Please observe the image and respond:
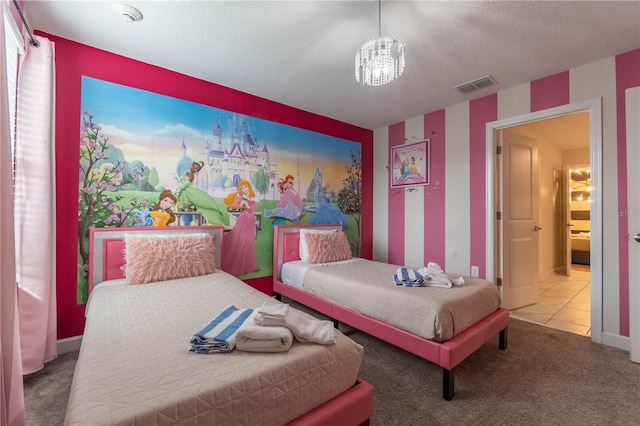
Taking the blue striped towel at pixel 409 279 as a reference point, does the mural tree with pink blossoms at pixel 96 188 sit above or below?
above

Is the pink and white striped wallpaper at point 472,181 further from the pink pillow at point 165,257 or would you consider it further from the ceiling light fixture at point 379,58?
the pink pillow at point 165,257

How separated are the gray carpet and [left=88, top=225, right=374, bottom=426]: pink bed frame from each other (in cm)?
41

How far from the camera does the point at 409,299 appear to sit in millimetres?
1958

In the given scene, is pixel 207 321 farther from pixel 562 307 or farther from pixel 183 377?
pixel 562 307

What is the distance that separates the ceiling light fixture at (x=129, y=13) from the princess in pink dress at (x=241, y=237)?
5.28 feet

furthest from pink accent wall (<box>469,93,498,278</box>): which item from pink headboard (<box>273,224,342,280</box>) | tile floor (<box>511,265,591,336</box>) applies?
pink headboard (<box>273,224,342,280</box>)

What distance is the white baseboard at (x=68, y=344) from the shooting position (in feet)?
7.20

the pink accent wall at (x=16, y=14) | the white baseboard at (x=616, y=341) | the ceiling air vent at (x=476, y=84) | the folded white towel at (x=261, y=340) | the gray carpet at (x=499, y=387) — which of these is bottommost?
the gray carpet at (x=499, y=387)

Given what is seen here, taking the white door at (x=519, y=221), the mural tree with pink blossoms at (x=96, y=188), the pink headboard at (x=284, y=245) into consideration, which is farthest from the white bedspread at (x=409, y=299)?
the mural tree with pink blossoms at (x=96, y=188)

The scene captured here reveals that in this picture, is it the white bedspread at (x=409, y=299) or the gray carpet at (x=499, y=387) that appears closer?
the gray carpet at (x=499, y=387)

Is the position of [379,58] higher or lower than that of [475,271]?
higher

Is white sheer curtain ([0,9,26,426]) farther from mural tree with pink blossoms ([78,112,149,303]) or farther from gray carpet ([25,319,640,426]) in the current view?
mural tree with pink blossoms ([78,112,149,303])

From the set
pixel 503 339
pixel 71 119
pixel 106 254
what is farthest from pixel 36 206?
pixel 503 339

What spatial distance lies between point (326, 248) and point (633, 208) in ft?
8.82
